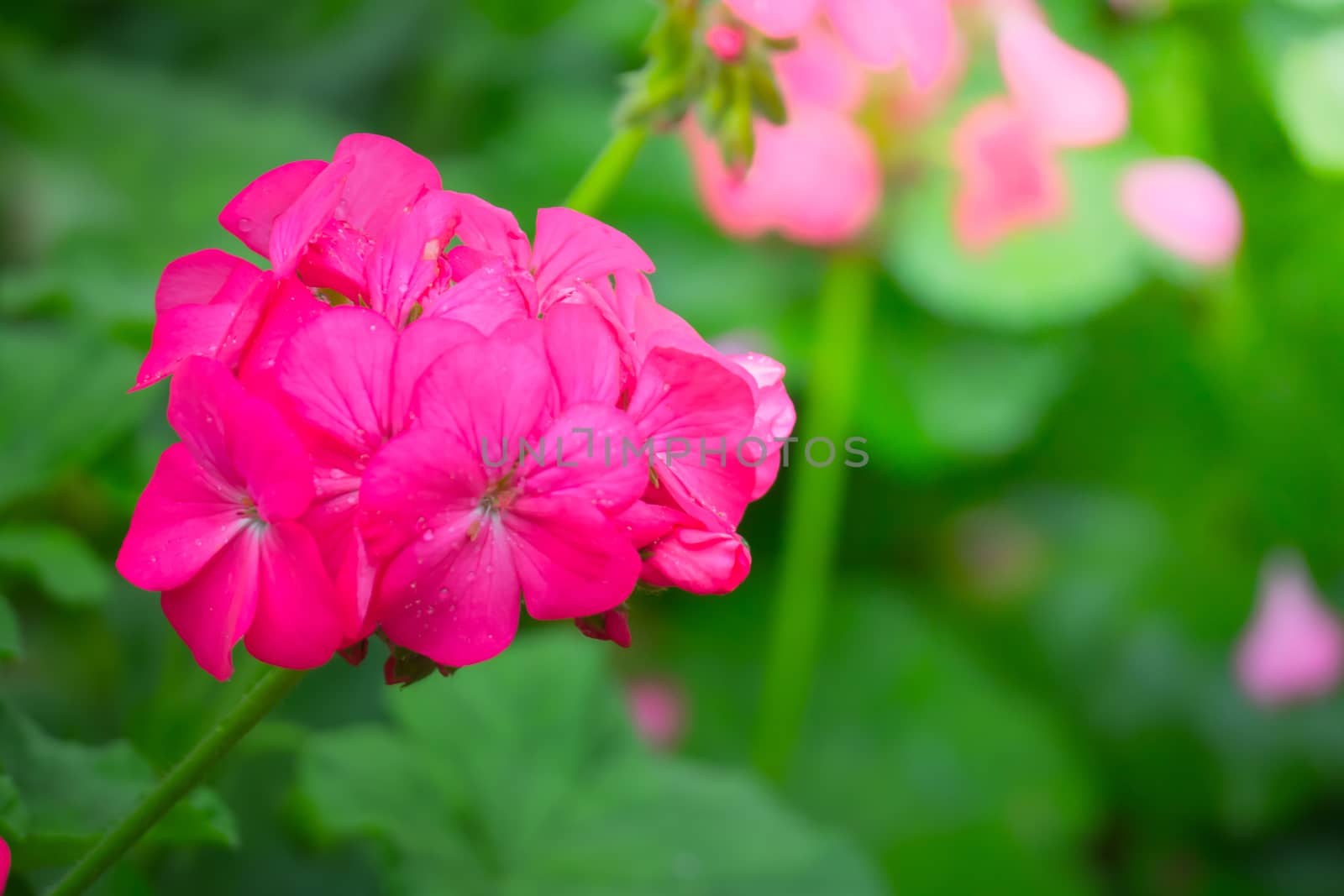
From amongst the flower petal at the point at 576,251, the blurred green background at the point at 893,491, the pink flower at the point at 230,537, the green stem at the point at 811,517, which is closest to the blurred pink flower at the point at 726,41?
the flower petal at the point at 576,251

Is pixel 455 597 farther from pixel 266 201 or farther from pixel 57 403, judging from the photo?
pixel 57 403

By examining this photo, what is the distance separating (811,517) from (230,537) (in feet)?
2.32

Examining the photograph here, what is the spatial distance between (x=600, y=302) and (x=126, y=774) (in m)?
0.24

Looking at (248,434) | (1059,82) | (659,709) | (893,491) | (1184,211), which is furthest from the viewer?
(893,491)

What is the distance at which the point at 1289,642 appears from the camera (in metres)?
1.09

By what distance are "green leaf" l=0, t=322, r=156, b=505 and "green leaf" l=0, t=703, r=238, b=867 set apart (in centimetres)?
19

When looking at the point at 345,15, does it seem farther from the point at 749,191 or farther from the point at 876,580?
the point at 876,580

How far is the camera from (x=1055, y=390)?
115cm

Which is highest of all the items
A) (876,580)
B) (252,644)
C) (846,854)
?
(252,644)

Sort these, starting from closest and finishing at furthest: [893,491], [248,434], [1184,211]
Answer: [248,434]
[1184,211]
[893,491]

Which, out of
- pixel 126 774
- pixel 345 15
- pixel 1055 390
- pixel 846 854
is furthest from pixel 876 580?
pixel 126 774

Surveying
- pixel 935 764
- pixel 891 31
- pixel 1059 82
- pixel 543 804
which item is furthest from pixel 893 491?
pixel 891 31

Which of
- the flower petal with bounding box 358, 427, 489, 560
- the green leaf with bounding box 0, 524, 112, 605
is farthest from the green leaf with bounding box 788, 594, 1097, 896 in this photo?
the flower petal with bounding box 358, 427, 489, 560

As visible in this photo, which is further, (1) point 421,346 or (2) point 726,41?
(2) point 726,41
